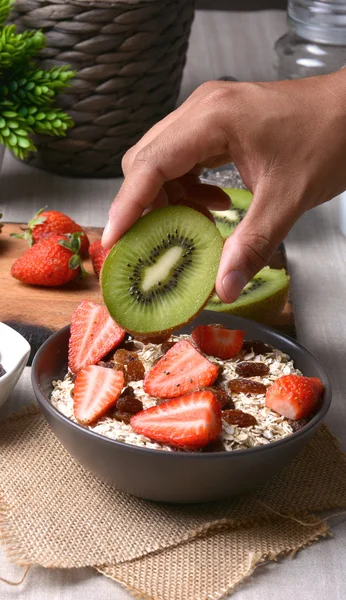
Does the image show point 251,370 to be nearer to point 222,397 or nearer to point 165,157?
point 222,397

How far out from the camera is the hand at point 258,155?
3.23 ft

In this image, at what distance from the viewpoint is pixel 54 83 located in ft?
5.55

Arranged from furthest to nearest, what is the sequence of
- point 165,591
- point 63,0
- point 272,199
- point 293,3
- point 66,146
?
point 293,3
point 66,146
point 63,0
point 272,199
point 165,591

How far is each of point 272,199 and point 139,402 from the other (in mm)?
272

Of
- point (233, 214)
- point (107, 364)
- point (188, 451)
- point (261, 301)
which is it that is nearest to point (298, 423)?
point (188, 451)

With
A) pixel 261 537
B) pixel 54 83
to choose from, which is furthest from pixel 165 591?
pixel 54 83

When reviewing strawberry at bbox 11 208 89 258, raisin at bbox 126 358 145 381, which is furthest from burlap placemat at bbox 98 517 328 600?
strawberry at bbox 11 208 89 258

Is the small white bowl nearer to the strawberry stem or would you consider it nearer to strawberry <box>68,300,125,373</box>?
strawberry <box>68,300,125,373</box>

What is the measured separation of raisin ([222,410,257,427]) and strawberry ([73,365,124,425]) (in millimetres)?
125

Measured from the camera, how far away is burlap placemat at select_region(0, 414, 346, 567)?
3.03ft

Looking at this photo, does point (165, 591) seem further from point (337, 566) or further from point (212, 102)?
point (212, 102)

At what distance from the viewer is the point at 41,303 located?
1393mm

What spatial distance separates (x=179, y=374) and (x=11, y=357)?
0.24 metres

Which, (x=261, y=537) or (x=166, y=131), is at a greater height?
(x=166, y=131)
